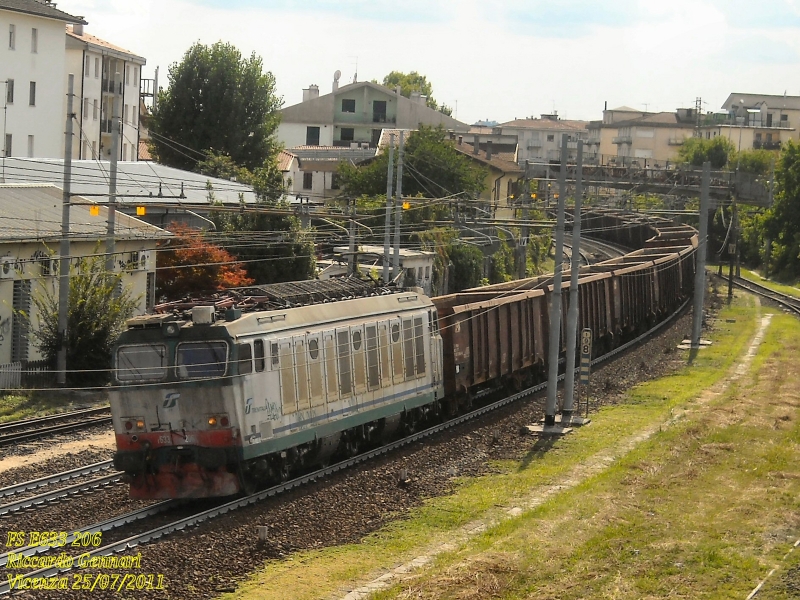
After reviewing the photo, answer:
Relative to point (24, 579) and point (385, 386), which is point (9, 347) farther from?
point (24, 579)

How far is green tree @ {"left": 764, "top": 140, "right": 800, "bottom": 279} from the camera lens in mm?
86375

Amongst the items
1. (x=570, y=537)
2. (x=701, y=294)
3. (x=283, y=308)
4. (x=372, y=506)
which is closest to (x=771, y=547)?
(x=570, y=537)

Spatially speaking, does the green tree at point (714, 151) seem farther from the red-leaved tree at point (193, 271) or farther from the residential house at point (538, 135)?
the red-leaved tree at point (193, 271)

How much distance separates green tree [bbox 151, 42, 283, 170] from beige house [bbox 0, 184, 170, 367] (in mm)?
40124

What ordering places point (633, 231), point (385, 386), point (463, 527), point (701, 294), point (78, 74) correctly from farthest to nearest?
1. point (633, 231)
2. point (78, 74)
3. point (701, 294)
4. point (385, 386)
5. point (463, 527)

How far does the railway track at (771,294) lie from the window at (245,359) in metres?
46.6

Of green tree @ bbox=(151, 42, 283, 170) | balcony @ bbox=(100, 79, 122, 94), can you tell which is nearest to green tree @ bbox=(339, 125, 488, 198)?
green tree @ bbox=(151, 42, 283, 170)

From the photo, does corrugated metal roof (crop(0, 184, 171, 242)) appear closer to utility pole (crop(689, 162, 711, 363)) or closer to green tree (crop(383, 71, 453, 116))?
utility pole (crop(689, 162, 711, 363))

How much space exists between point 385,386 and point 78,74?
66387 millimetres

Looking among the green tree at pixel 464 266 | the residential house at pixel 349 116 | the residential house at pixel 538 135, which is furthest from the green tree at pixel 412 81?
the green tree at pixel 464 266

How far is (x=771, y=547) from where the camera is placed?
1630 cm

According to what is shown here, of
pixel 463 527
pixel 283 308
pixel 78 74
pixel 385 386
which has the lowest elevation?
pixel 463 527

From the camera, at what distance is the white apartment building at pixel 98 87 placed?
82750 millimetres

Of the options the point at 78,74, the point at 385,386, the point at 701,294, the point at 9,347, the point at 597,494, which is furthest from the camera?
the point at 78,74
